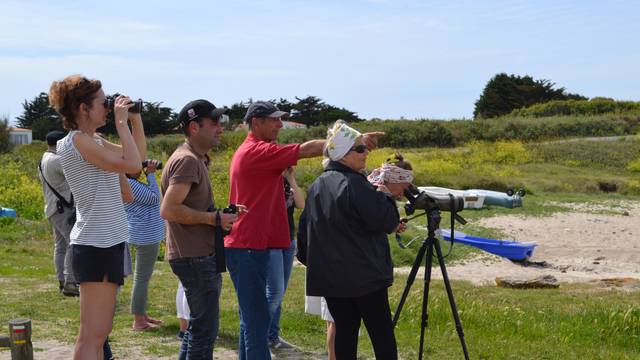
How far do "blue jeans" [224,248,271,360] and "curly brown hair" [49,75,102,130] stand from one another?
125cm

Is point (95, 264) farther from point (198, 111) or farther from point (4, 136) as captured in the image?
point (4, 136)

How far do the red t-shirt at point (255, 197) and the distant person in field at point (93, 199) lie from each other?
29.3 inches

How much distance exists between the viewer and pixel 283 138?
39.3 meters

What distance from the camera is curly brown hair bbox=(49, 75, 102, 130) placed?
423 cm

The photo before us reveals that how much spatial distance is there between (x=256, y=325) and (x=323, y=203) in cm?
96

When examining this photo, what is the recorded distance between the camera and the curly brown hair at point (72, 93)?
4.23 metres

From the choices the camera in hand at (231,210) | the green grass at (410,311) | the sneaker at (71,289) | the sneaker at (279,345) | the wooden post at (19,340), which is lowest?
the green grass at (410,311)

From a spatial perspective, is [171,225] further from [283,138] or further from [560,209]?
[283,138]

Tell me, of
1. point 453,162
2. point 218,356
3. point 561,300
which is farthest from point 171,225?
point 453,162

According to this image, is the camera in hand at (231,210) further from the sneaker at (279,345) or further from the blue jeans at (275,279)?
the sneaker at (279,345)

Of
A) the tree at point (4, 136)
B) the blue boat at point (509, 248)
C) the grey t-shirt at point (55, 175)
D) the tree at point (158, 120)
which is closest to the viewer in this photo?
the grey t-shirt at point (55, 175)

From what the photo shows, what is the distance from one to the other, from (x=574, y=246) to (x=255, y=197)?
590 inches

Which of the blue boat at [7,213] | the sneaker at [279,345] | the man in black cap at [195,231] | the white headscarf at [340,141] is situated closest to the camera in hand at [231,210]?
the man in black cap at [195,231]

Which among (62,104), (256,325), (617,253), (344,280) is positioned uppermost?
(62,104)
